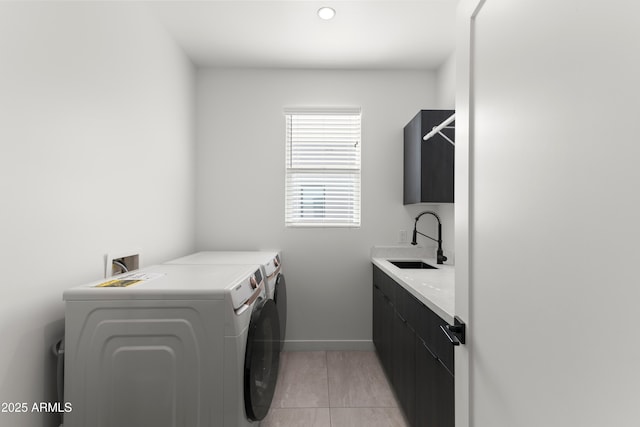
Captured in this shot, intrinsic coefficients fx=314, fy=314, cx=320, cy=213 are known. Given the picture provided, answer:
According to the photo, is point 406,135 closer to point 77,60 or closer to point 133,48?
point 133,48

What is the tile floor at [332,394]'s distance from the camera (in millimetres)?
1985

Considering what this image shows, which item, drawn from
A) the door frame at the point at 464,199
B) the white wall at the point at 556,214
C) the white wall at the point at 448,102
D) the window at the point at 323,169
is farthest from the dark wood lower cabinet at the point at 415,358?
the window at the point at 323,169

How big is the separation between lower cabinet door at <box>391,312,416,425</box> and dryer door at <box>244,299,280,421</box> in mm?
779

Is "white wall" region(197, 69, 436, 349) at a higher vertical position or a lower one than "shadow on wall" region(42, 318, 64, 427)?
higher

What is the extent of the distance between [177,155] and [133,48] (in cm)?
84

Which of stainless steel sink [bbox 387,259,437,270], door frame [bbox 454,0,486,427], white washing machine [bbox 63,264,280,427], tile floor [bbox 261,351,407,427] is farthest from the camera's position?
stainless steel sink [bbox 387,259,437,270]

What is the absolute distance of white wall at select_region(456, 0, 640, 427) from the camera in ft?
1.43

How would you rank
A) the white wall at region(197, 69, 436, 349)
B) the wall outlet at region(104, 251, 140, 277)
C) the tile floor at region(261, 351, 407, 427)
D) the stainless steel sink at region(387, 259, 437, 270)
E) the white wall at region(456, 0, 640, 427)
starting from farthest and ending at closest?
the white wall at region(197, 69, 436, 349) → the stainless steel sink at region(387, 259, 437, 270) → the tile floor at region(261, 351, 407, 427) → the wall outlet at region(104, 251, 140, 277) → the white wall at region(456, 0, 640, 427)

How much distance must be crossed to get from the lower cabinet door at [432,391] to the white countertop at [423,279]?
237 mm

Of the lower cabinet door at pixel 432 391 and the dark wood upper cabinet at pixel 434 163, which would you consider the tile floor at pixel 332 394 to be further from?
the dark wood upper cabinet at pixel 434 163

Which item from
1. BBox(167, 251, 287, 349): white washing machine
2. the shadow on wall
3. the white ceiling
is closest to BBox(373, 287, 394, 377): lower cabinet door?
BBox(167, 251, 287, 349): white washing machine

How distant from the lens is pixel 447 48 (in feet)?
8.63

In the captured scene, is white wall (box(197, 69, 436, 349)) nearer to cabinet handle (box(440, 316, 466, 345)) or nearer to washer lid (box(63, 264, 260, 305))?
washer lid (box(63, 264, 260, 305))

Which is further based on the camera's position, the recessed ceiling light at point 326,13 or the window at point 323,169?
the window at point 323,169
